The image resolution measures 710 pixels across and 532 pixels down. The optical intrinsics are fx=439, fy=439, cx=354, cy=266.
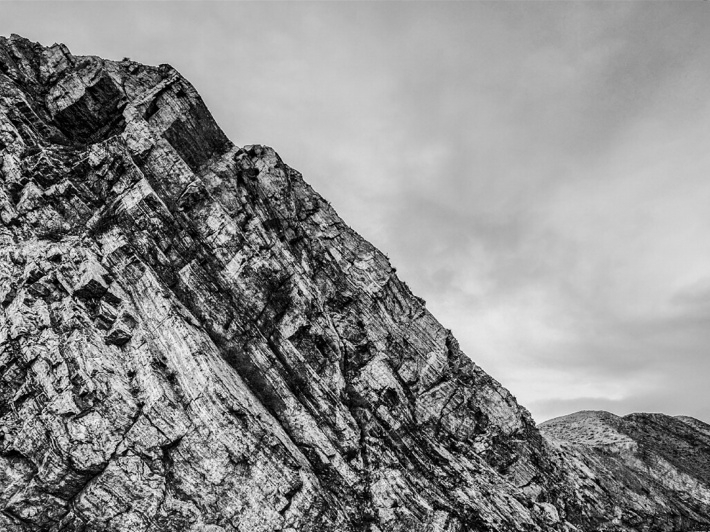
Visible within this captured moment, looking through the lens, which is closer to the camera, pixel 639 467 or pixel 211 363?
pixel 211 363

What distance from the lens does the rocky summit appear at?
29156mm

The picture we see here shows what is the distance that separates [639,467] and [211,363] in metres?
74.7

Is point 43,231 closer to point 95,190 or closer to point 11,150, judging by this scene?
point 95,190

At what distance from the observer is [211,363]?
3366 centimetres

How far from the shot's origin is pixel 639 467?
72812 millimetres

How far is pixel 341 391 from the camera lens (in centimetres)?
4269

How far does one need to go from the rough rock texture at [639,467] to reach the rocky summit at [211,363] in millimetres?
497

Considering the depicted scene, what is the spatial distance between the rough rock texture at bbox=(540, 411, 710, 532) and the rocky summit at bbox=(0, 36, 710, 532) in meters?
0.50

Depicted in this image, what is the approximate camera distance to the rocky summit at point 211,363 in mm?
29156

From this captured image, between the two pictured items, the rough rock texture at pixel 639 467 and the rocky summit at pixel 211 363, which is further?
the rough rock texture at pixel 639 467

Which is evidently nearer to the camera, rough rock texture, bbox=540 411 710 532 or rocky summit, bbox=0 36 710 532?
rocky summit, bbox=0 36 710 532

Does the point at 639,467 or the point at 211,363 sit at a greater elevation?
the point at 639,467

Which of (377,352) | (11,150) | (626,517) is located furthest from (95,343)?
(626,517)

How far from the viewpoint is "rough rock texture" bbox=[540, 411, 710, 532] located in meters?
55.5
